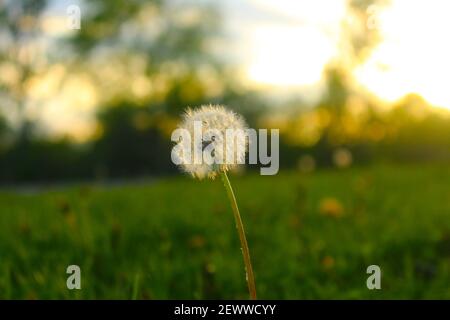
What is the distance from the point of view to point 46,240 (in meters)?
3.58

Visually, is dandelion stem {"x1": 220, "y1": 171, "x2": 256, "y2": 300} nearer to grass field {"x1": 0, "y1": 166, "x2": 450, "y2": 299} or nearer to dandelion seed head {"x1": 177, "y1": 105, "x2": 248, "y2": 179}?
dandelion seed head {"x1": 177, "y1": 105, "x2": 248, "y2": 179}

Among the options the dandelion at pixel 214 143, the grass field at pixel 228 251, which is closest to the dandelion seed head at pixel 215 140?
the dandelion at pixel 214 143

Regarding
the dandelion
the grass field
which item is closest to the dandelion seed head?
the dandelion

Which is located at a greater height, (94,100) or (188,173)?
(94,100)

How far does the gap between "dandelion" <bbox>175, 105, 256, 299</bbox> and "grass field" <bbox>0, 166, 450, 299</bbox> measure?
738 millimetres

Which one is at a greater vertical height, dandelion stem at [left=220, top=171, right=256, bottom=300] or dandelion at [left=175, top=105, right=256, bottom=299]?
dandelion at [left=175, top=105, right=256, bottom=299]

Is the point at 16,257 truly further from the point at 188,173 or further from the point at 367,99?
the point at 367,99

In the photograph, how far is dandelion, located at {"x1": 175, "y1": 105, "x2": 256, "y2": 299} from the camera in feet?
4.20

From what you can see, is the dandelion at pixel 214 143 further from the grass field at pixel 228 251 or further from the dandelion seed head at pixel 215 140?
the grass field at pixel 228 251

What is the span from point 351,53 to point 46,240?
1482cm

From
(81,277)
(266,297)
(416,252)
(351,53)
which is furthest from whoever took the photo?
(351,53)

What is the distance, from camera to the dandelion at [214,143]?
1.28 metres
